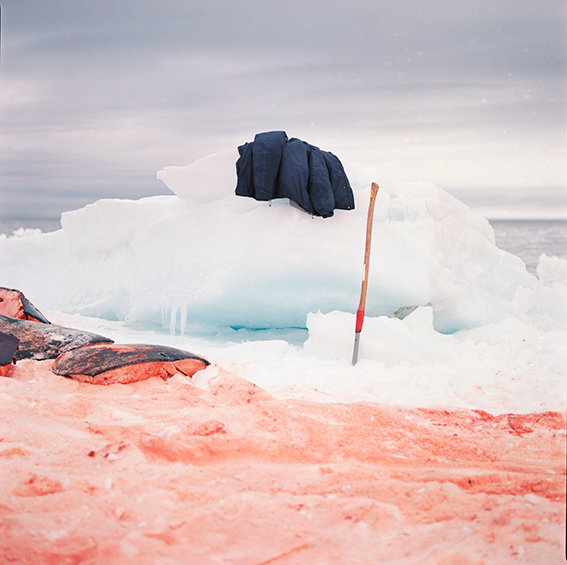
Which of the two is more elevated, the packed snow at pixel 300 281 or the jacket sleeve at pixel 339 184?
the jacket sleeve at pixel 339 184

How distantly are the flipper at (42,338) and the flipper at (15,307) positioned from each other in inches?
13.0

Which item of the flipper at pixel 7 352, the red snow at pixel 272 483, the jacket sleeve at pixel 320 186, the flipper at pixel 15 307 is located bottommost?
the red snow at pixel 272 483

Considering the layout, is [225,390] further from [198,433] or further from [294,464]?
[294,464]

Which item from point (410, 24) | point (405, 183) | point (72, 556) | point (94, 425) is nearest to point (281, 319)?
point (405, 183)

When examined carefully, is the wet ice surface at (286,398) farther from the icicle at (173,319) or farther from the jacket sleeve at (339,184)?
the jacket sleeve at (339,184)

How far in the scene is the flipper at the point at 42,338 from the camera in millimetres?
3162

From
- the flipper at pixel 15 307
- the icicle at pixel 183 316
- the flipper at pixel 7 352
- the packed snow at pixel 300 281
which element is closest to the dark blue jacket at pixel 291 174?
the packed snow at pixel 300 281

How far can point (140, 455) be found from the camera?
183 cm

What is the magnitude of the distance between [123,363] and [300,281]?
1.90m

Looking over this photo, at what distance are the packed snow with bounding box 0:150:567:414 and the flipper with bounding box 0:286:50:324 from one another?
2.20 ft

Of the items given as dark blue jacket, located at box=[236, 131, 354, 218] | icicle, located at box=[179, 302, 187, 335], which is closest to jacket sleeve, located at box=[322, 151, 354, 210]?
dark blue jacket, located at box=[236, 131, 354, 218]

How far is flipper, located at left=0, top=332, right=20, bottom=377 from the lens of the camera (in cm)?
281

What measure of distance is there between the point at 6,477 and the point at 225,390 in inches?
48.3

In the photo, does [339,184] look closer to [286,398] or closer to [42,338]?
[286,398]
